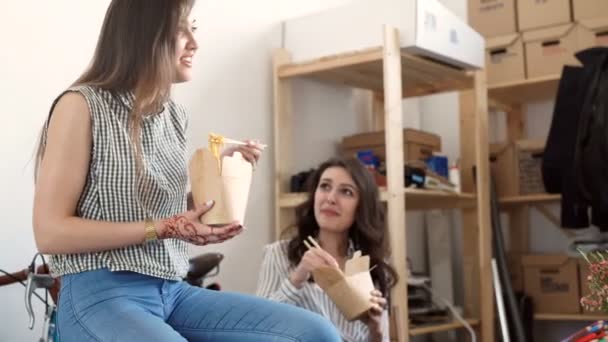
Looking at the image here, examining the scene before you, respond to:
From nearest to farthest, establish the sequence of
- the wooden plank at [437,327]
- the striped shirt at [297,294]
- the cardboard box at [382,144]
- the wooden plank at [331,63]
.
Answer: the striped shirt at [297,294] → the wooden plank at [331,63] → the wooden plank at [437,327] → the cardboard box at [382,144]

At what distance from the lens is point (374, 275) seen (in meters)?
2.33

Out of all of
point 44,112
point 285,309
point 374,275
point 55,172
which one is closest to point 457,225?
point 374,275

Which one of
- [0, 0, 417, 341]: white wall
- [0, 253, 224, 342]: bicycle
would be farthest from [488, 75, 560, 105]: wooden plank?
[0, 253, 224, 342]: bicycle

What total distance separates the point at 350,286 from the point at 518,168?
6.62ft

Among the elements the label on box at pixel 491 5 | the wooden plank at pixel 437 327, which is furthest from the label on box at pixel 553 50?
the wooden plank at pixel 437 327

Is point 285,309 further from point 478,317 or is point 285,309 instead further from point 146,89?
point 478,317

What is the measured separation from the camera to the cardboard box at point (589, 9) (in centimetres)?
341

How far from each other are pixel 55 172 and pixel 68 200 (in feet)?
0.17

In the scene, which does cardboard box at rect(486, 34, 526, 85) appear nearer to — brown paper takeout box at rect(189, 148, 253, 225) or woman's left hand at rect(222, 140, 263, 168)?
woman's left hand at rect(222, 140, 263, 168)

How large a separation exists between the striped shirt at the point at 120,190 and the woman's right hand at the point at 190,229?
0.26ft

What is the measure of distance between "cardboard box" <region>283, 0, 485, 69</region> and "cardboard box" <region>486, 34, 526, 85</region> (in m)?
0.55

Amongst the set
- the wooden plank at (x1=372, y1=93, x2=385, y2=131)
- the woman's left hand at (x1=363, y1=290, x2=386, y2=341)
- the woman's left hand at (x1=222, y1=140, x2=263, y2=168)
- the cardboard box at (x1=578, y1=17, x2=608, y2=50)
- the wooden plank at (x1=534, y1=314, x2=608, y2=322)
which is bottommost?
the wooden plank at (x1=534, y1=314, x2=608, y2=322)

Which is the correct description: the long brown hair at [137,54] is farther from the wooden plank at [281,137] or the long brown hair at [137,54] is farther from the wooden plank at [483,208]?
the wooden plank at [483,208]

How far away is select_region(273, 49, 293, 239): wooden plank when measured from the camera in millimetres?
2906
